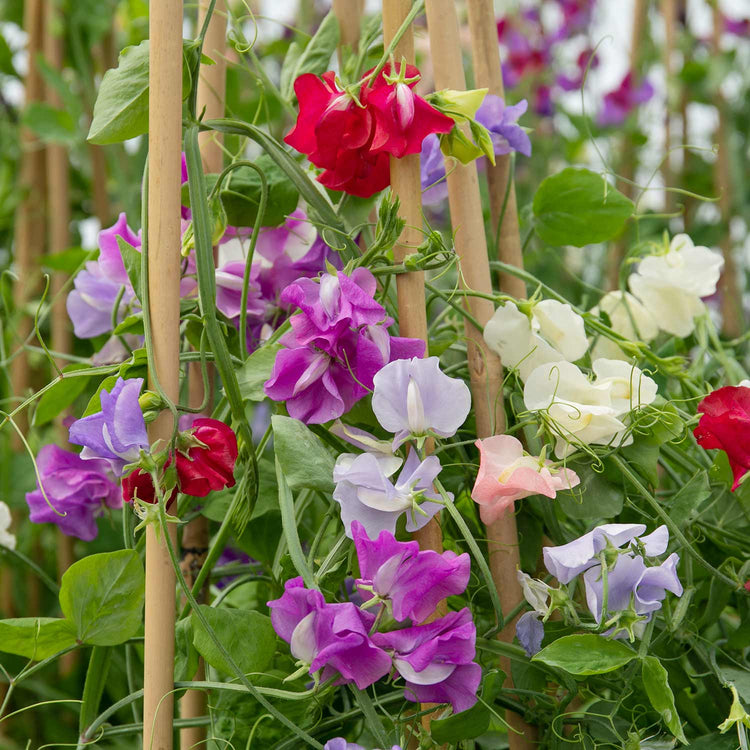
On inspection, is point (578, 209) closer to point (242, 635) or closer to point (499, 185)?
point (499, 185)

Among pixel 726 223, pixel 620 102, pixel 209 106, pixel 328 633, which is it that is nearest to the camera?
pixel 328 633

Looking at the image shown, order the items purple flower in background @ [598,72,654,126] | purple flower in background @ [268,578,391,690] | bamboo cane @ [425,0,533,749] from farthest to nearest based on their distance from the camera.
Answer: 1. purple flower in background @ [598,72,654,126]
2. bamboo cane @ [425,0,533,749]
3. purple flower in background @ [268,578,391,690]

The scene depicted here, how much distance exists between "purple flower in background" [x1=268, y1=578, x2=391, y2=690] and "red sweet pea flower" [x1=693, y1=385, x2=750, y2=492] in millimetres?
253

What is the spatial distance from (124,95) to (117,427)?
21 centimetres

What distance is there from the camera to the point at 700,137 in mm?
1926

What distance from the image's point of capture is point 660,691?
52 cm

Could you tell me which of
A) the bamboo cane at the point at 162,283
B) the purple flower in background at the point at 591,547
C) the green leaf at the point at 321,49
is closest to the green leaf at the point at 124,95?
the bamboo cane at the point at 162,283

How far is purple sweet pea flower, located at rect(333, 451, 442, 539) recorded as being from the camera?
0.50 m

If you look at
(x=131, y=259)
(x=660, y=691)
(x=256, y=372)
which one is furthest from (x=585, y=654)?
(x=131, y=259)

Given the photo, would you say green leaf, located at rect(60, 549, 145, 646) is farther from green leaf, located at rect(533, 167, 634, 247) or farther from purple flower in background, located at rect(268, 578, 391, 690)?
green leaf, located at rect(533, 167, 634, 247)

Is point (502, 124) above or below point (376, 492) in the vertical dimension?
above

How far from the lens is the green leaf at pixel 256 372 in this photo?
56 centimetres

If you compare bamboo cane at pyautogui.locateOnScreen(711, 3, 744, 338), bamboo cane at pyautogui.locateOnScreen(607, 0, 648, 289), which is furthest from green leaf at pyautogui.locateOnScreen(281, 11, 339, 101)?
bamboo cane at pyautogui.locateOnScreen(711, 3, 744, 338)

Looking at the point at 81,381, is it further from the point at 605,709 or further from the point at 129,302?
the point at 605,709
